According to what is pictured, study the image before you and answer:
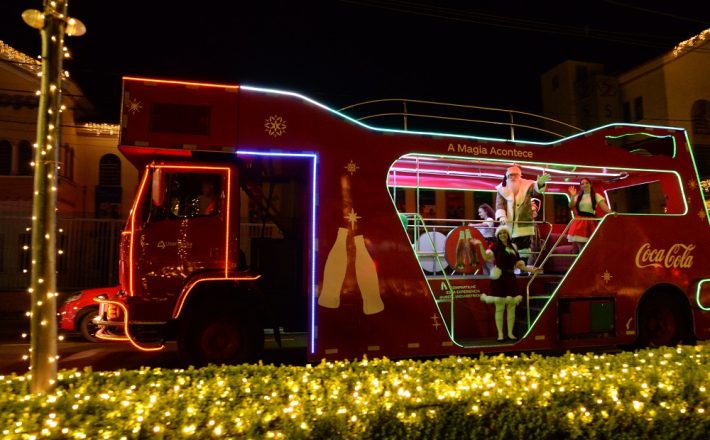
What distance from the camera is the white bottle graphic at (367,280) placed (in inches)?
297

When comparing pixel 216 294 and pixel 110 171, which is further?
pixel 110 171

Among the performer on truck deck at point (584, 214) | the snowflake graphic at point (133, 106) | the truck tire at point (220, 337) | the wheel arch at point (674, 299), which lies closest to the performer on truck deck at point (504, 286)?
the performer on truck deck at point (584, 214)

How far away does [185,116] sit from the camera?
7102 mm

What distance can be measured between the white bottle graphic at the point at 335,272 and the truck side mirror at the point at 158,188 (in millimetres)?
2295

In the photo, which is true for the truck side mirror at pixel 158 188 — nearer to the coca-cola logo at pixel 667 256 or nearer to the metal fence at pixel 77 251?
the coca-cola logo at pixel 667 256

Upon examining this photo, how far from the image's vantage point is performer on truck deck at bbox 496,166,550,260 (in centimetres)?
926

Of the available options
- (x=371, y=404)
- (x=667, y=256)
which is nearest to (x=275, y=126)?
(x=371, y=404)

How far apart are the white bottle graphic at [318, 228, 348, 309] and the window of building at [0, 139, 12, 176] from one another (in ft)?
56.1

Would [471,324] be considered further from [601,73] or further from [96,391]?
[601,73]

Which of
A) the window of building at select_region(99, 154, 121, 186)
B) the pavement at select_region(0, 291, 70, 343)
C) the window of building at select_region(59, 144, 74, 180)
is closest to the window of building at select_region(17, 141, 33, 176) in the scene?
the window of building at select_region(59, 144, 74, 180)

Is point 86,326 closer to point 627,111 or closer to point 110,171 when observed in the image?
point 110,171

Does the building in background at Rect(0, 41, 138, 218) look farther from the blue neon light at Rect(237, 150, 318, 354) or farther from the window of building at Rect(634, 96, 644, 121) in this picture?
the window of building at Rect(634, 96, 644, 121)

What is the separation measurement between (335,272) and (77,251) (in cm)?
1256

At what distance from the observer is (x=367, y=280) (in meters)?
7.59
